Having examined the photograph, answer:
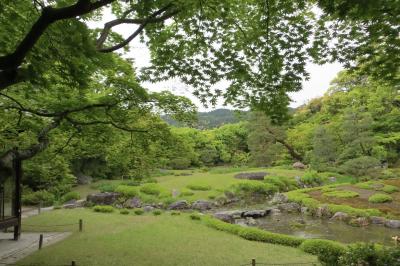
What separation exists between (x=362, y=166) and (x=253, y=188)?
8.97 meters

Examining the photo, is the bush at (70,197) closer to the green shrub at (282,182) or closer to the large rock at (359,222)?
the green shrub at (282,182)

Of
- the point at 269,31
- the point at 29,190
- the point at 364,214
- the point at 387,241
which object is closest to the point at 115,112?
the point at 269,31

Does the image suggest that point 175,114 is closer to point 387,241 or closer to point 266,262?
point 266,262

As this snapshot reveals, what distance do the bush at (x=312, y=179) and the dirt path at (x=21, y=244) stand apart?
20.5m

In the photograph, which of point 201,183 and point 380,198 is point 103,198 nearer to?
point 201,183

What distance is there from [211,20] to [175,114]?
4.05m

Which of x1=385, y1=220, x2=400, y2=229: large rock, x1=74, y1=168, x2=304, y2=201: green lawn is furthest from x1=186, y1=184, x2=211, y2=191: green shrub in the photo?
x1=385, y1=220, x2=400, y2=229: large rock

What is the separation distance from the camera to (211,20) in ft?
22.3

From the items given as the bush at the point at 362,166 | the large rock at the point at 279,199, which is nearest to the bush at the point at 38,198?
the large rock at the point at 279,199

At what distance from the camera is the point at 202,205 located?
22.3 m

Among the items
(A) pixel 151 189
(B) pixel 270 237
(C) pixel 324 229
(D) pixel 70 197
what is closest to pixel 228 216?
(C) pixel 324 229

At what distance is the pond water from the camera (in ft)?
51.1

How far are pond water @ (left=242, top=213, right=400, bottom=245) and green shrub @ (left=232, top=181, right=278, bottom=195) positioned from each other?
16.3ft

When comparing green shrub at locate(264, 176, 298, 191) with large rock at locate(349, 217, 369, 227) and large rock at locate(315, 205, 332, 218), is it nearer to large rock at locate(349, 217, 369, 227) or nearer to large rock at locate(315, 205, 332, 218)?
large rock at locate(315, 205, 332, 218)
